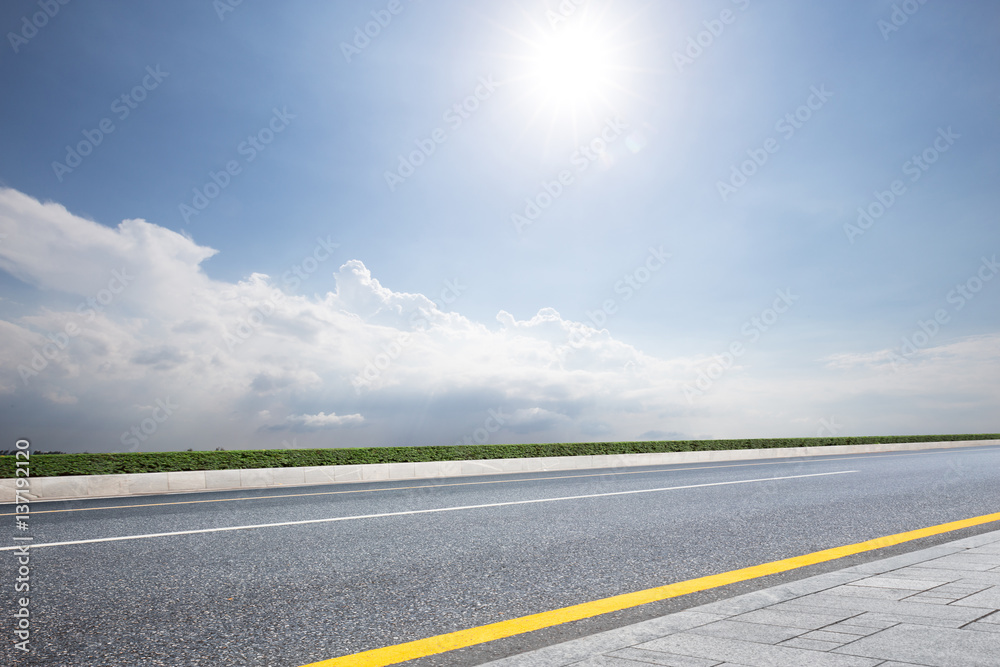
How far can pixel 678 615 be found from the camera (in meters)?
3.20

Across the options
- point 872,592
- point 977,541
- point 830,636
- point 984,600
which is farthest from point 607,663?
point 977,541

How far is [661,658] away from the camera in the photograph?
254 cm

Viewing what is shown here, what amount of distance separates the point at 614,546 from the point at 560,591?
1525mm

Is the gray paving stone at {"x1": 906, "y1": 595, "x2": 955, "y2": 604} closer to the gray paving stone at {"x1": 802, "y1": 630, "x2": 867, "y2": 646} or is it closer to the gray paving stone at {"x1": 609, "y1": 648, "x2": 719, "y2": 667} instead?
the gray paving stone at {"x1": 802, "y1": 630, "x2": 867, "y2": 646}

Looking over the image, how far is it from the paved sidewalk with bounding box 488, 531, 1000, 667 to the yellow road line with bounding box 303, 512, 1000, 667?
1.26 feet

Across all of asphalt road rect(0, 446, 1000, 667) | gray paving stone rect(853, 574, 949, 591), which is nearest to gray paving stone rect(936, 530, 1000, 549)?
asphalt road rect(0, 446, 1000, 667)

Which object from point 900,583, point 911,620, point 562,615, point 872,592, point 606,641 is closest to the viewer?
point 606,641

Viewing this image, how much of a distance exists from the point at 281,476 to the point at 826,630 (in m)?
12.6

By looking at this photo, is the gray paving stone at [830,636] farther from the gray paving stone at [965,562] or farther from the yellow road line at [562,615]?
the gray paving stone at [965,562]

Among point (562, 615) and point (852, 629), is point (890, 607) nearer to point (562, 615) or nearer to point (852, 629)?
point (852, 629)

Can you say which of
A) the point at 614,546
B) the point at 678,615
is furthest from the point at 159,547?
the point at 678,615

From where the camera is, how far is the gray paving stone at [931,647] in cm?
245

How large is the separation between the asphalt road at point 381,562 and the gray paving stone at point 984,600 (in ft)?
3.50

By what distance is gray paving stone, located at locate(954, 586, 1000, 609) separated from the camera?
3211 millimetres
